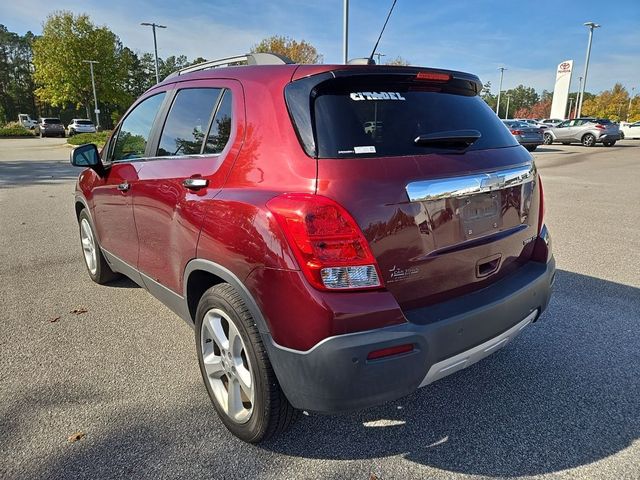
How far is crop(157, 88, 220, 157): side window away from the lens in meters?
2.63

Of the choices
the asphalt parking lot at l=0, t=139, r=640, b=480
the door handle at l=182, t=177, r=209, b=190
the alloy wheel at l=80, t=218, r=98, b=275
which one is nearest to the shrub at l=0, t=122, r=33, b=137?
the alloy wheel at l=80, t=218, r=98, b=275

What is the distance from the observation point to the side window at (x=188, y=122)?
2631mm

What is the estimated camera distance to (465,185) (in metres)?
2.10

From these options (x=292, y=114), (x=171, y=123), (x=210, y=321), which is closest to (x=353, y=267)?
(x=292, y=114)

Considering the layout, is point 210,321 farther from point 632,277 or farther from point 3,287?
point 632,277

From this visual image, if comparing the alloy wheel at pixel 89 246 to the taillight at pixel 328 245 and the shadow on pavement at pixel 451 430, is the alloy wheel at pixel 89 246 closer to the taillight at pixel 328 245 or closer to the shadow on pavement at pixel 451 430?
the shadow on pavement at pixel 451 430

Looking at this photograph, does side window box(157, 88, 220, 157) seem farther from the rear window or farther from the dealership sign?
the dealership sign

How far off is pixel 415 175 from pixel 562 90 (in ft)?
171

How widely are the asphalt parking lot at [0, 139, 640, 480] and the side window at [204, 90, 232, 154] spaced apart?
1458 millimetres

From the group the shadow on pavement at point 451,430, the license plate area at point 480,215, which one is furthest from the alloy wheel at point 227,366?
the license plate area at point 480,215

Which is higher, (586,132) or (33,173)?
(586,132)

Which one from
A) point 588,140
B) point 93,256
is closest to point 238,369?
point 93,256

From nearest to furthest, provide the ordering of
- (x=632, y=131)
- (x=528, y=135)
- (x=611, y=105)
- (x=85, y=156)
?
(x=85, y=156) < (x=528, y=135) < (x=632, y=131) < (x=611, y=105)

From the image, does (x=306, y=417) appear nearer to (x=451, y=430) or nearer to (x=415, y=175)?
(x=451, y=430)
